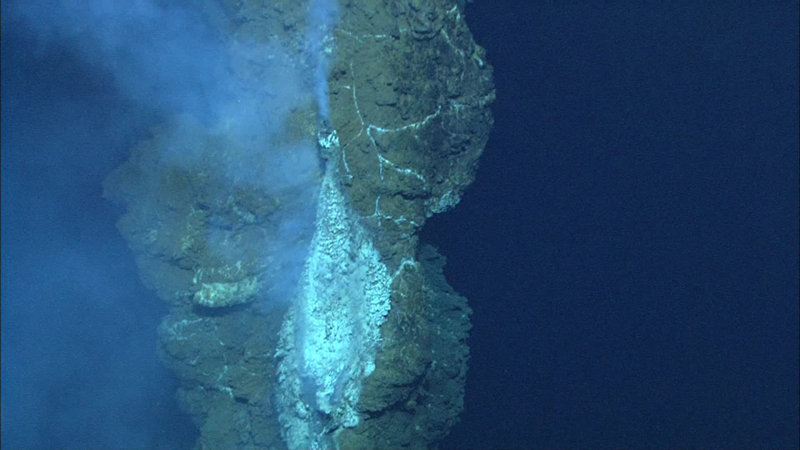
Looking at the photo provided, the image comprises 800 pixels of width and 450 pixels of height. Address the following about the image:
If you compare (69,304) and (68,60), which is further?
(69,304)

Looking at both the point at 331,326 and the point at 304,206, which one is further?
the point at 304,206

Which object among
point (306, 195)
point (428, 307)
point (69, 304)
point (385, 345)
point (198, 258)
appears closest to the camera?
point (385, 345)

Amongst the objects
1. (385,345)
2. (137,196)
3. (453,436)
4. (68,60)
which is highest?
(68,60)

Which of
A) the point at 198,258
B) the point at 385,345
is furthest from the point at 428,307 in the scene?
the point at 198,258

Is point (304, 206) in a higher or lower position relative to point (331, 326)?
higher

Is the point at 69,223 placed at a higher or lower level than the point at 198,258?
higher

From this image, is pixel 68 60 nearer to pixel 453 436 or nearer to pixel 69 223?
pixel 69 223

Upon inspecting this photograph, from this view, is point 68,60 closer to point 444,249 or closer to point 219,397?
point 219,397

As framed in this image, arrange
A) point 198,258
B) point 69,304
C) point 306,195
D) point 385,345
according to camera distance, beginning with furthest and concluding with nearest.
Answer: point 69,304
point 198,258
point 306,195
point 385,345
